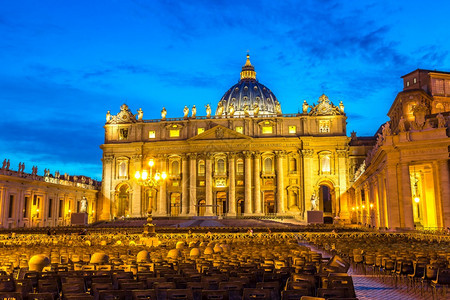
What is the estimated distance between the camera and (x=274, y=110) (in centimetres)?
11956

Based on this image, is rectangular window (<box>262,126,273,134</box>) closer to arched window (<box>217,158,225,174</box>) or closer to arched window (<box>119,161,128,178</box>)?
arched window (<box>217,158,225,174</box>)

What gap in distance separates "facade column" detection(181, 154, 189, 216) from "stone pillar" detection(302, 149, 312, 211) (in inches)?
849

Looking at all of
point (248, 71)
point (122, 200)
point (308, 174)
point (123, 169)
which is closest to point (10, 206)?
point (123, 169)

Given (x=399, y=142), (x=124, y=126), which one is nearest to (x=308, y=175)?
(x=124, y=126)

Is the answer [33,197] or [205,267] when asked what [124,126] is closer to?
[33,197]

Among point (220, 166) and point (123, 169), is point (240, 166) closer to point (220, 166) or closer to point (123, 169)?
point (220, 166)

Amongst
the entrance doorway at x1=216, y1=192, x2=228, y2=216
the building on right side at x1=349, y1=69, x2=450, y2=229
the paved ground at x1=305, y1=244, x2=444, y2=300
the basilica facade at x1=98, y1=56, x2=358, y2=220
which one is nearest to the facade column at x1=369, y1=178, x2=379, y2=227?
the building on right side at x1=349, y1=69, x2=450, y2=229

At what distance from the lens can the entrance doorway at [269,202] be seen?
8457 centimetres

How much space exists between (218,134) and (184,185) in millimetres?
11362

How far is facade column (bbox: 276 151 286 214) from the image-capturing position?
267ft

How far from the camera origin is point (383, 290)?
16.3m

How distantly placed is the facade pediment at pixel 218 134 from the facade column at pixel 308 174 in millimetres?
11634

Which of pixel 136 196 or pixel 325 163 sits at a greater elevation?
pixel 325 163

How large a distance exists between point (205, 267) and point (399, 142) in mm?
28692
